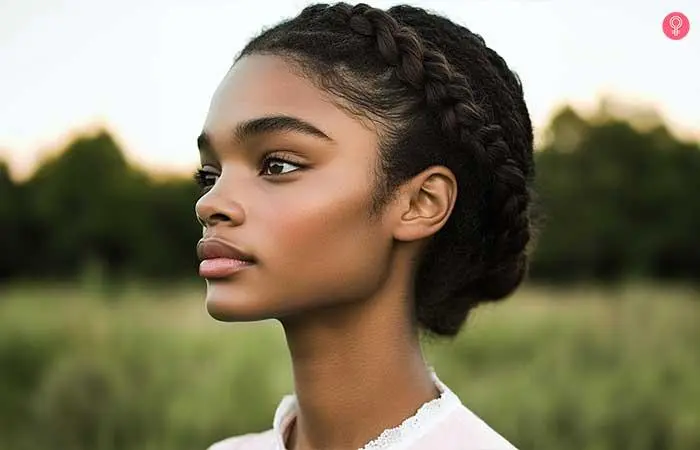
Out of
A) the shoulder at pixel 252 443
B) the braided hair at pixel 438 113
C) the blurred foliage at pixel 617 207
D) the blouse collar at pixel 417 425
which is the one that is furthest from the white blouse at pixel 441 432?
the blurred foliage at pixel 617 207

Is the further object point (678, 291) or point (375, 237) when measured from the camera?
point (678, 291)

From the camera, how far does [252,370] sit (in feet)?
11.1

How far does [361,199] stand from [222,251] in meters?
0.24

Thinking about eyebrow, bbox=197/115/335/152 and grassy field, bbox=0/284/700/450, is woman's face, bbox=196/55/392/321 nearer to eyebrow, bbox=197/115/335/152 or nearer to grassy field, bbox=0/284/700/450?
eyebrow, bbox=197/115/335/152

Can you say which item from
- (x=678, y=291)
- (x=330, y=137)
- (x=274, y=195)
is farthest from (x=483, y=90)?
(x=678, y=291)

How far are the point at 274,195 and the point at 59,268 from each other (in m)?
2.51

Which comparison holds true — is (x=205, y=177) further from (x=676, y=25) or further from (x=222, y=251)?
(x=676, y=25)

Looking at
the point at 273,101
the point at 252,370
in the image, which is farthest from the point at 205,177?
the point at 252,370

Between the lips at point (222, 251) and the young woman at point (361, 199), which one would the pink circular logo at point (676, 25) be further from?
the lips at point (222, 251)

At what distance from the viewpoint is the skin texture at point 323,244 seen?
1.50 meters

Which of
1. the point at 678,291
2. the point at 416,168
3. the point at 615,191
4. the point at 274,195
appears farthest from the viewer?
the point at 615,191

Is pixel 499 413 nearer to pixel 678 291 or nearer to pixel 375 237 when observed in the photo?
pixel 678 291

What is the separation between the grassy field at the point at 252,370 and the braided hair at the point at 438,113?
138 cm

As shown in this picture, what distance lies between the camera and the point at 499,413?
3336mm
